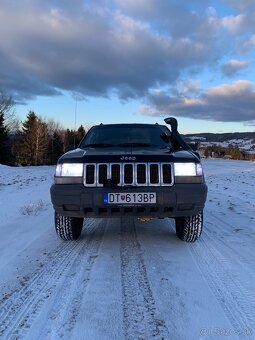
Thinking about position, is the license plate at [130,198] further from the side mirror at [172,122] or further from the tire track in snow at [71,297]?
the side mirror at [172,122]

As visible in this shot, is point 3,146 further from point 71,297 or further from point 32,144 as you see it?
point 71,297

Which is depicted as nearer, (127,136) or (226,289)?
(226,289)

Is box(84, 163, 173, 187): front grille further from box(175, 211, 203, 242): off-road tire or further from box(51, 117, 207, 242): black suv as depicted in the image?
box(175, 211, 203, 242): off-road tire

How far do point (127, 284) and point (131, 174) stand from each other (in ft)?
4.67

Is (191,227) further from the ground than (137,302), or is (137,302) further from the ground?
(191,227)

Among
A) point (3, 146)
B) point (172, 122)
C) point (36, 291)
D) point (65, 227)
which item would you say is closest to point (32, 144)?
point (3, 146)

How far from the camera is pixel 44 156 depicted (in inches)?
Answer: 2345

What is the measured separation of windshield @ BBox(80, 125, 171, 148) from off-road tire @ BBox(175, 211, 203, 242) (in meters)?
1.32

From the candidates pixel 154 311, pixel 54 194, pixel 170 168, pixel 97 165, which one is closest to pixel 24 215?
pixel 54 194

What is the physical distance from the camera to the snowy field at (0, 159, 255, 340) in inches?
101

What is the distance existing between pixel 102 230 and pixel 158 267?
6.59 feet

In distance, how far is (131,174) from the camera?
4.38 meters

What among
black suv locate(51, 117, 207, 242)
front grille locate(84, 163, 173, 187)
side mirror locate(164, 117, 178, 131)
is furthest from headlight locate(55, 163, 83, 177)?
side mirror locate(164, 117, 178, 131)

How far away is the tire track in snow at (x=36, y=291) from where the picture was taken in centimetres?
260
